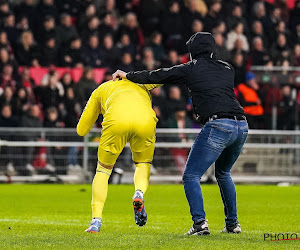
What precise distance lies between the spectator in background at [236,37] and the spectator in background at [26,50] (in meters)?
5.14

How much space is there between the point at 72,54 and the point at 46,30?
0.91 metres

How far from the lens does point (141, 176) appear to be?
9.55 meters

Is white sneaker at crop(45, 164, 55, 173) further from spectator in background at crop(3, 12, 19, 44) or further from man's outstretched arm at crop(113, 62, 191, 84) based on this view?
man's outstretched arm at crop(113, 62, 191, 84)

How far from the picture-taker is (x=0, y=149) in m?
19.0

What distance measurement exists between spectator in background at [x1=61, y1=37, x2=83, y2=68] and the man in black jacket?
12.2 m

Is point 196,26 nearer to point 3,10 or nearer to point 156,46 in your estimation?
point 156,46

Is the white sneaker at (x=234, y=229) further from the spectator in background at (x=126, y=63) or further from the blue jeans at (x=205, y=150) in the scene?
the spectator in background at (x=126, y=63)

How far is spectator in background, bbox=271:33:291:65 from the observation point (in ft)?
75.0

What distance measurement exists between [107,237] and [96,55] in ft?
43.4

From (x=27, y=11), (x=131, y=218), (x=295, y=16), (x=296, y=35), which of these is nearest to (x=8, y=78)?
(x=27, y=11)

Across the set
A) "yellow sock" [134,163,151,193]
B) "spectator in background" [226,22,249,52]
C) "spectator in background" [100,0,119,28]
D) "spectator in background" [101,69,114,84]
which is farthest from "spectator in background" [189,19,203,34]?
"yellow sock" [134,163,151,193]

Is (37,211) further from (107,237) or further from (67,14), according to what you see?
(67,14)

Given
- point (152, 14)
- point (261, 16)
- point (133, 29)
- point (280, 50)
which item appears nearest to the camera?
point (133, 29)

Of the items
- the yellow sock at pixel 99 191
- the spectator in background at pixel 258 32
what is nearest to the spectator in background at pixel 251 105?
the spectator in background at pixel 258 32
